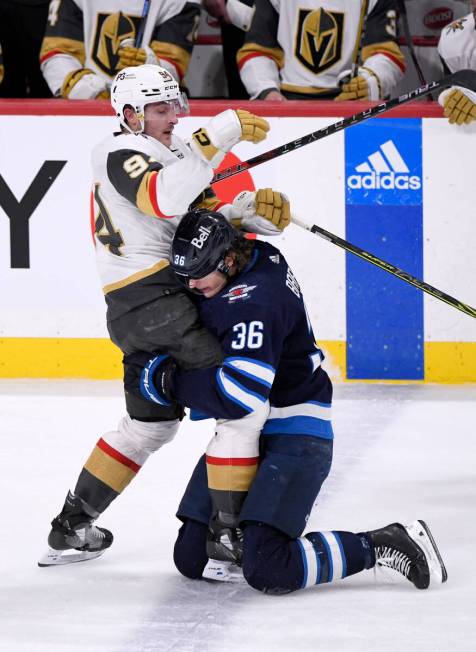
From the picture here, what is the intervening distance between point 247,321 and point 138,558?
0.65 meters

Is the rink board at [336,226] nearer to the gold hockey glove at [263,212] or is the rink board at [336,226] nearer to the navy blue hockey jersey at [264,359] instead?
the gold hockey glove at [263,212]

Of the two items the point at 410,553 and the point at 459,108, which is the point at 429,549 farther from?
the point at 459,108

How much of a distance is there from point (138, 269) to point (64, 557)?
678 millimetres

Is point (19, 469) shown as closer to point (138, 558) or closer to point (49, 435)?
point (49, 435)

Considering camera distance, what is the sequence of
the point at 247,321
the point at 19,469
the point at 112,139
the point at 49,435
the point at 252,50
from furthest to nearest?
the point at 252,50 < the point at 49,435 < the point at 19,469 < the point at 112,139 < the point at 247,321

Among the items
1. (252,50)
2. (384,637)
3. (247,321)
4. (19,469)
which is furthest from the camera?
(252,50)

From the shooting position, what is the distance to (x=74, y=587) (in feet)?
9.17

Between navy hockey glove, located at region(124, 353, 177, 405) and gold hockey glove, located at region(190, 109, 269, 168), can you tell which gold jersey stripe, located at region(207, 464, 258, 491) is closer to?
navy hockey glove, located at region(124, 353, 177, 405)

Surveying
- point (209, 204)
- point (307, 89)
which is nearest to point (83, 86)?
point (307, 89)

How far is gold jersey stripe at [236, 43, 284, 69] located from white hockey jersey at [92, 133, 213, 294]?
232cm

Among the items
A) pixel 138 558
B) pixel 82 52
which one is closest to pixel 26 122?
pixel 82 52

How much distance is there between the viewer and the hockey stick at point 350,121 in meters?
3.39

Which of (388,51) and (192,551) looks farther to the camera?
(388,51)

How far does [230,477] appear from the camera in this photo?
2.76 metres
